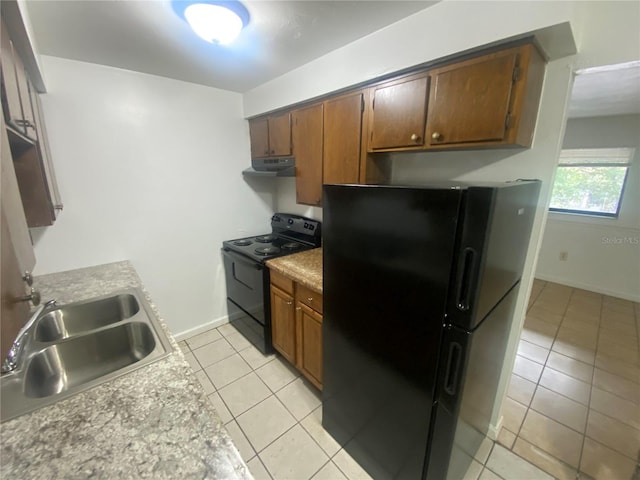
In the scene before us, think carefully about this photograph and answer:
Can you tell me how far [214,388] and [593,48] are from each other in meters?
3.03

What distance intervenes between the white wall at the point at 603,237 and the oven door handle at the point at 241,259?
4.44 metres

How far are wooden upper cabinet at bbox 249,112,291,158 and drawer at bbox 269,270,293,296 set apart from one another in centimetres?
103

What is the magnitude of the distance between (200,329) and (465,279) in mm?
2685

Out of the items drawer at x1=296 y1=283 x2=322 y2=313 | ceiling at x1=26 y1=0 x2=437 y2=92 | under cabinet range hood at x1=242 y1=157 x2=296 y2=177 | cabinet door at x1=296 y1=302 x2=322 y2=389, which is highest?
ceiling at x1=26 y1=0 x2=437 y2=92

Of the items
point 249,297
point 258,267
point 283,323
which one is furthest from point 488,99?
point 249,297

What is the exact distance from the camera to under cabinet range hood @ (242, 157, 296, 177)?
2.26 metres

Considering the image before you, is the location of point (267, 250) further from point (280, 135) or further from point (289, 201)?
point (280, 135)

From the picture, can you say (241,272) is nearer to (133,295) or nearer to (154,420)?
(133,295)

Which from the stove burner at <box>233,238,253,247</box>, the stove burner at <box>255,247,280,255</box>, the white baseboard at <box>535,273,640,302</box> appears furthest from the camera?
the white baseboard at <box>535,273,640,302</box>

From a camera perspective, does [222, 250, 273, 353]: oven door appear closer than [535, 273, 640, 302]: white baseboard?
Yes

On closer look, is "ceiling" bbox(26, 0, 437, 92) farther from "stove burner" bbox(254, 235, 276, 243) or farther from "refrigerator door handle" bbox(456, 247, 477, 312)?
"stove burner" bbox(254, 235, 276, 243)

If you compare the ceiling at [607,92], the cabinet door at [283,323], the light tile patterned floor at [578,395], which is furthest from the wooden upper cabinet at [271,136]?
the light tile patterned floor at [578,395]

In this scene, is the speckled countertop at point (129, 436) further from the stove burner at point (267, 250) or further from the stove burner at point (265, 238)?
the stove burner at point (265, 238)

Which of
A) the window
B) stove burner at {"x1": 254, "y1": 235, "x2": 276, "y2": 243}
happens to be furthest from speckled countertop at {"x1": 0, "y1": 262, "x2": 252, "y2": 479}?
the window
